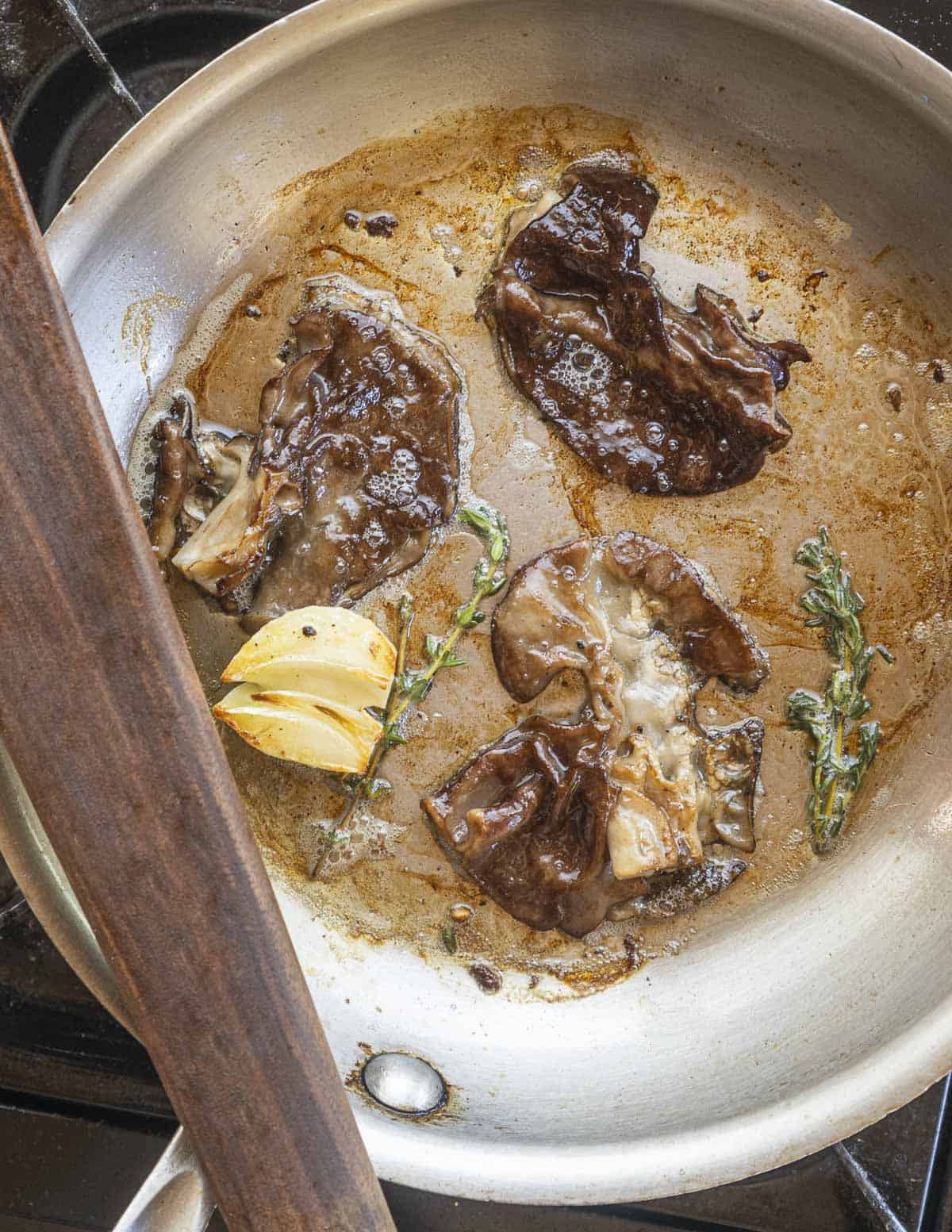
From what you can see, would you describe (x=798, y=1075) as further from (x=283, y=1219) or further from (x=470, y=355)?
(x=470, y=355)

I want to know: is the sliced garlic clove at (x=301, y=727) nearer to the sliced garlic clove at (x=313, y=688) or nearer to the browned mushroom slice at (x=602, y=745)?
the sliced garlic clove at (x=313, y=688)

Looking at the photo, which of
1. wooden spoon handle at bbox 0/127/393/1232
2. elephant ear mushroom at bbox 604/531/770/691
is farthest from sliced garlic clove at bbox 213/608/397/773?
elephant ear mushroom at bbox 604/531/770/691

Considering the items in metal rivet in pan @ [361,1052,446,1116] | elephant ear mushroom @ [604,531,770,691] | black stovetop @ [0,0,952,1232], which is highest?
elephant ear mushroom @ [604,531,770,691]

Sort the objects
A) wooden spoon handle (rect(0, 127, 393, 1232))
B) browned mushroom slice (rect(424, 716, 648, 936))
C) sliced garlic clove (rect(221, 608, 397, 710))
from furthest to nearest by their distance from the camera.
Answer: browned mushroom slice (rect(424, 716, 648, 936)) → sliced garlic clove (rect(221, 608, 397, 710)) → wooden spoon handle (rect(0, 127, 393, 1232))

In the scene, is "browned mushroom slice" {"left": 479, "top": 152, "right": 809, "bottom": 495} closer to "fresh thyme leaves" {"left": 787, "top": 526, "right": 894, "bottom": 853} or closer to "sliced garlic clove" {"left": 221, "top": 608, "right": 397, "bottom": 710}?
"fresh thyme leaves" {"left": 787, "top": 526, "right": 894, "bottom": 853}

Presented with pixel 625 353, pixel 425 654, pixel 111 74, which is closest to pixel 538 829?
pixel 425 654

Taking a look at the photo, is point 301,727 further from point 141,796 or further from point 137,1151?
point 137,1151
